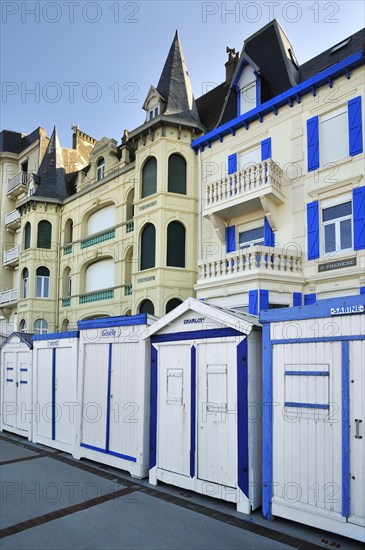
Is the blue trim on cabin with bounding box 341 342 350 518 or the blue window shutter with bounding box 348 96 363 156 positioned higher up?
the blue window shutter with bounding box 348 96 363 156

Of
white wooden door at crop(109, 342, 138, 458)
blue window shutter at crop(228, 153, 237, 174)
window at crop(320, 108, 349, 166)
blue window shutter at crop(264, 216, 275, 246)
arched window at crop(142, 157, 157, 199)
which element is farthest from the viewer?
arched window at crop(142, 157, 157, 199)

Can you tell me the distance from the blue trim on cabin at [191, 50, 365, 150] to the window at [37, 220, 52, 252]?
36.1 ft

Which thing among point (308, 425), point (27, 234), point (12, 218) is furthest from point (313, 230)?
point (12, 218)

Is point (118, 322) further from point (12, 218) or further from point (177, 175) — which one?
point (12, 218)

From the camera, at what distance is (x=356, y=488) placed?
5.45m

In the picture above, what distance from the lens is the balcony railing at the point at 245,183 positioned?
13945 mm

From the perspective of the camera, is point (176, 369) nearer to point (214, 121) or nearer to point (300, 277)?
point (300, 277)

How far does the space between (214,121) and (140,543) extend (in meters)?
16.3

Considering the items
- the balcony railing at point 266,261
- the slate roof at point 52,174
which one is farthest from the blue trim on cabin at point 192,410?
the slate roof at point 52,174

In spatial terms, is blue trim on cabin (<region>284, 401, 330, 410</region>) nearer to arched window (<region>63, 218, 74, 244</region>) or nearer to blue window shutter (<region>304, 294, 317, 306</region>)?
blue window shutter (<region>304, 294, 317, 306</region>)

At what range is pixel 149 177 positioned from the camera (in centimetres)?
1845

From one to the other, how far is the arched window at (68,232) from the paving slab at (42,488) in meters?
16.7

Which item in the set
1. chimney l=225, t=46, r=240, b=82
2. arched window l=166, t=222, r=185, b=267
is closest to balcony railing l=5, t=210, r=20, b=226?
arched window l=166, t=222, r=185, b=267

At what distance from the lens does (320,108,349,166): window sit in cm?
1317
